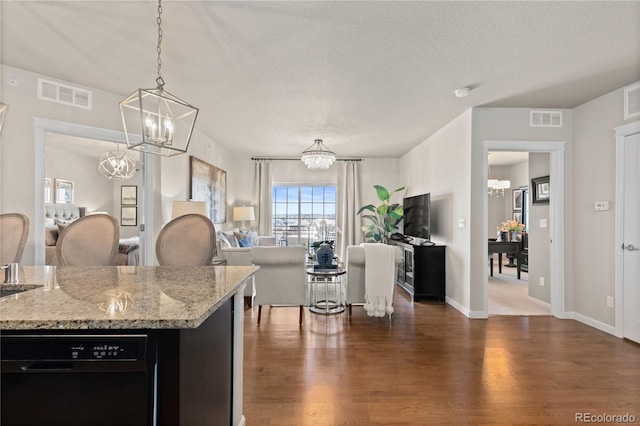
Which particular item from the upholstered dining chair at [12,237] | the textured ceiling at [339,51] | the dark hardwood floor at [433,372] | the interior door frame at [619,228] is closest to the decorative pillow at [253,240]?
the dark hardwood floor at [433,372]

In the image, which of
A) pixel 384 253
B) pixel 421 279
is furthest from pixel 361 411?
pixel 421 279

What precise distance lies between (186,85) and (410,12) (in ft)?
7.60

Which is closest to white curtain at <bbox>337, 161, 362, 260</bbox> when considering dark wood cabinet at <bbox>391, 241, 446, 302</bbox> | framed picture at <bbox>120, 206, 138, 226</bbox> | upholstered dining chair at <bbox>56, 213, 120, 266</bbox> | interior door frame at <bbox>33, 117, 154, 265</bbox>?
dark wood cabinet at <bbox>391, 241, 446, 302</bbox>

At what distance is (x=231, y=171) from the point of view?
23.1 feet

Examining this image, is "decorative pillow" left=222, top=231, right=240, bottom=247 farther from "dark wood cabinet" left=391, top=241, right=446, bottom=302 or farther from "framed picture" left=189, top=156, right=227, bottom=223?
"dark wood cabinet" left=391, top=241, right=446, bottom=302

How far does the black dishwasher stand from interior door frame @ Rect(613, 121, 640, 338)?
4322 mm

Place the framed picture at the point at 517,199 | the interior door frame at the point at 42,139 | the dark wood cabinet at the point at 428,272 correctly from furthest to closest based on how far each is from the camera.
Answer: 1. the framed picture at the point at 517,199
2. the dark wood cabinet at the point at 428,272
3. the interior door frame at the point at 42,139

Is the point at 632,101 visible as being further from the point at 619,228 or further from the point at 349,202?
the point at 349,202

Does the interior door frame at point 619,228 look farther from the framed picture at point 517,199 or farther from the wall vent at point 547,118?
the framed picture at point 517,199

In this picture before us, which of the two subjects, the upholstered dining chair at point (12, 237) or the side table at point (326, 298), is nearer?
the upholstered dining chair at point (12, 237)

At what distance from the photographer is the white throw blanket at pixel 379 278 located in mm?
3561

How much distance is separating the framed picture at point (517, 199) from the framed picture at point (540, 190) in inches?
153

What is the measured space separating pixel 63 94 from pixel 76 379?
3434mm

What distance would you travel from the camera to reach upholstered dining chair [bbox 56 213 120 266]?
2156mm
